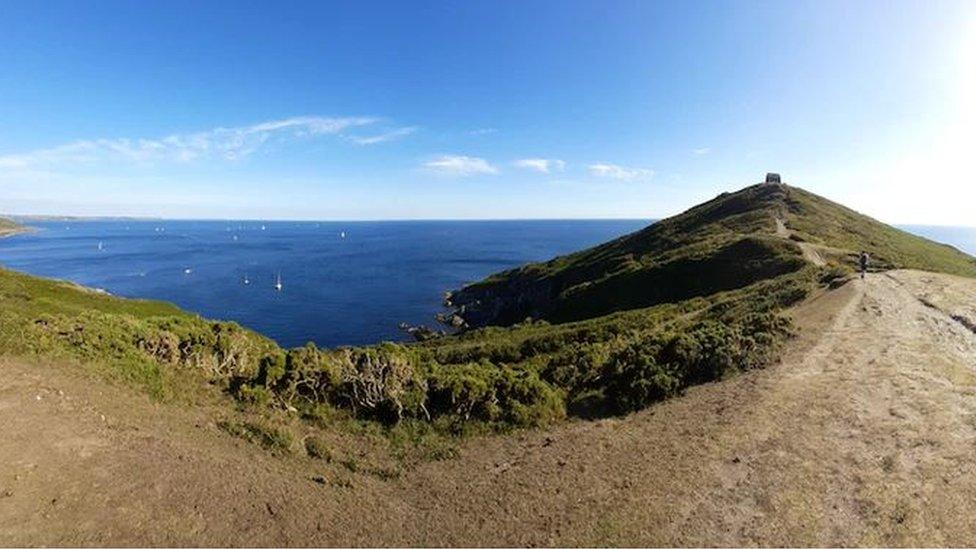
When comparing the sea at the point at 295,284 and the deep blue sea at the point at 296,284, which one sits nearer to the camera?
the sea at the point at 295,284

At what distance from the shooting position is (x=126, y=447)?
1430 centimetres

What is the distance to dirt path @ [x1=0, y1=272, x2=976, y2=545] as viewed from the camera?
39.7 ft

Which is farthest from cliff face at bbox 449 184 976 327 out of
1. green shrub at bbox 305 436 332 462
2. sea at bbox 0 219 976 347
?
green shrub at bbox 305 436 332 462

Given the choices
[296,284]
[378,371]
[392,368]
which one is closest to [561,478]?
[392,368]

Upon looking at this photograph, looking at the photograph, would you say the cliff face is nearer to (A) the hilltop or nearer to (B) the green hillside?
(B) the green hillside

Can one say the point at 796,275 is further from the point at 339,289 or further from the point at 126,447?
the point at 339,289

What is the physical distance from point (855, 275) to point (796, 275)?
22.5ft

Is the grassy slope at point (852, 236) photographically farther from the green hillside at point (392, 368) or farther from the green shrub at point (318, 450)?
the green shrub at point (318, 450)

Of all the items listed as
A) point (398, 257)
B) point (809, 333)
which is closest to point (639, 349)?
point (809, 333)

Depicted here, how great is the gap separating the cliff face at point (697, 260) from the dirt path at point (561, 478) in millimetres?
39643

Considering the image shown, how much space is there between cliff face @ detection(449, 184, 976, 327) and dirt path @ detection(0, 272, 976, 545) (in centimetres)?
3964

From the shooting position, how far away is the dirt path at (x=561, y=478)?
39.7 feet

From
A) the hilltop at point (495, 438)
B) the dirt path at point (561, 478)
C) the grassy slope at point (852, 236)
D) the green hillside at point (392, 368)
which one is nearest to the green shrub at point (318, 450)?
the hilltop at point (495, 438)

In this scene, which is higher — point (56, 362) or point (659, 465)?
point (56, 362)
